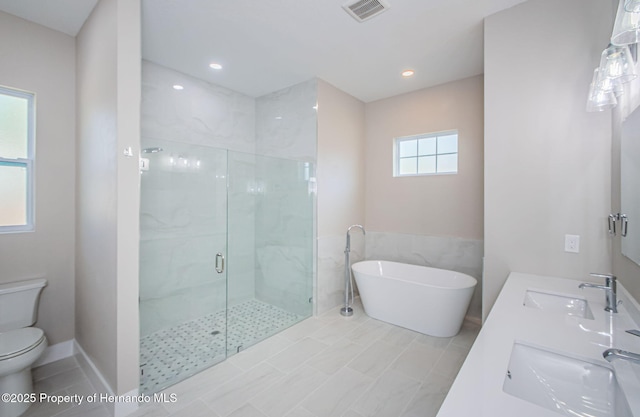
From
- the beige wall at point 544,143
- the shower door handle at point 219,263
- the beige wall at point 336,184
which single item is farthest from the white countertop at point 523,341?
the shower door handle at point 219,263

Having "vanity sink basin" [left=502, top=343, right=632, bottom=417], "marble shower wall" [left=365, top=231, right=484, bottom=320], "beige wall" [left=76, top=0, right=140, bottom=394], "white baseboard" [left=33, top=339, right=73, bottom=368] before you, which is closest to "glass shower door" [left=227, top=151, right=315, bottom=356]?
"marble shower wall" [left=365, top=231, right=484, bottom=320]

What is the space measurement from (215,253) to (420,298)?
217 cm

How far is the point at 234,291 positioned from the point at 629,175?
355cm

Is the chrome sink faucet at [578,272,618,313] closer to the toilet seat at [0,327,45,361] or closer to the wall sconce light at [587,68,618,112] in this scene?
the wall sconce light at [587,68,618,112]

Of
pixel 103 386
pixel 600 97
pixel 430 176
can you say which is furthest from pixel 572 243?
pixel 103 386

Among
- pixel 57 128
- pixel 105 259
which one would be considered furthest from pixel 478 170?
pixel 57 128

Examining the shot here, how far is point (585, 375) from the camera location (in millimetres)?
969

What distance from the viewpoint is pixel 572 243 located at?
1879 mm

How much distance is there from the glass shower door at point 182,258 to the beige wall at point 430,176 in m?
2.12

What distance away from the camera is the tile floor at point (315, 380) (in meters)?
1.79

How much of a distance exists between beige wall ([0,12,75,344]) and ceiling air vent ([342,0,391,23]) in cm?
251

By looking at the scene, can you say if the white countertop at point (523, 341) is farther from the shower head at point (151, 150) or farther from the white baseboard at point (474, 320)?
the shower head at point (151, 150)

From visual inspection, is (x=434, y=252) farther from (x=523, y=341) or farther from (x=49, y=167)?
(x=49, y=167)

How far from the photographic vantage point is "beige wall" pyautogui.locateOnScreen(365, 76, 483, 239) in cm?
314
